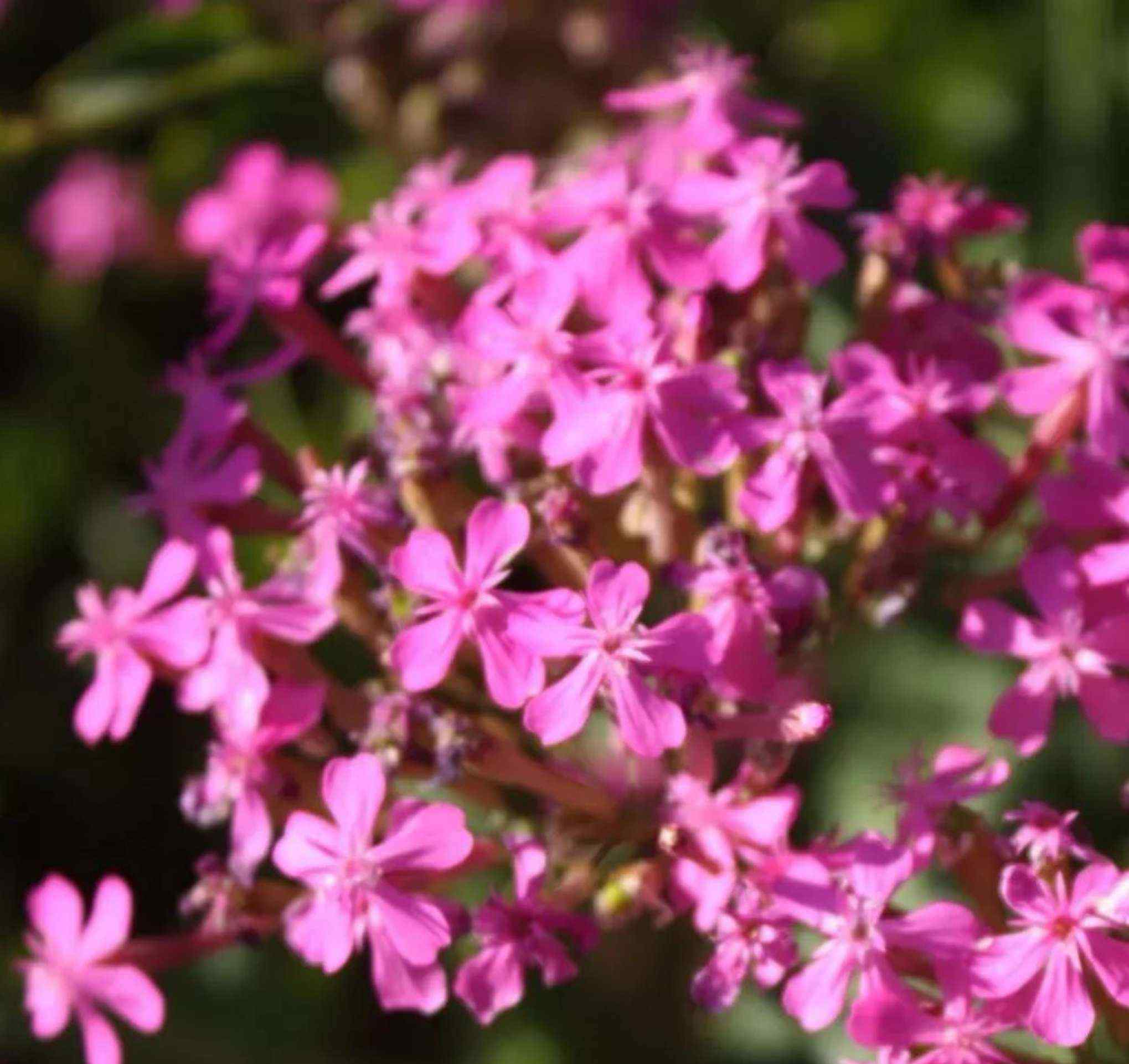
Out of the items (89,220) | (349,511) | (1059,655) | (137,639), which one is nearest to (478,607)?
(349,511)

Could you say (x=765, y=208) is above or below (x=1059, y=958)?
above

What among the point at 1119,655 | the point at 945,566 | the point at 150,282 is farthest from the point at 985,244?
the point at 150,282

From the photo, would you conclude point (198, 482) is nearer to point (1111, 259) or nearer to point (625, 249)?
point (625, 249)

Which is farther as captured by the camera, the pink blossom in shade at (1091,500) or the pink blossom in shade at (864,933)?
the pink blossom in shade at (1091,500)

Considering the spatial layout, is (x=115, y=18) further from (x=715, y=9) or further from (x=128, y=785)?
(x=128, y=785)

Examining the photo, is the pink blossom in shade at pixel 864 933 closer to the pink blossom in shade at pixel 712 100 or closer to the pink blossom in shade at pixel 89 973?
the pink blossom in shade at pixel 89 973

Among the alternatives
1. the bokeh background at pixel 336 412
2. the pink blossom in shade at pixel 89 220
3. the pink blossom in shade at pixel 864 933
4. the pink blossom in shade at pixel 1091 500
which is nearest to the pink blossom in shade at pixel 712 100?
the bokeh background at pixel 336 412
